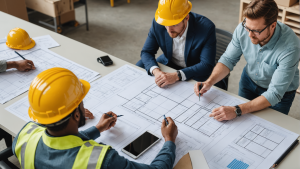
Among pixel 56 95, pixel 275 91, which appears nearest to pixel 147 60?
pixel 275 91

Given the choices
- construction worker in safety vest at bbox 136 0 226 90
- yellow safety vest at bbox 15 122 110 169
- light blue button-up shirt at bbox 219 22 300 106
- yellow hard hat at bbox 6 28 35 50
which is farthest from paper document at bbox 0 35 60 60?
light blue button-up shirt at bbox 219 22 300 106

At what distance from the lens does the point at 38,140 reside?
49.0 inches

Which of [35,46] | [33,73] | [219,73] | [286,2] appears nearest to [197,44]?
[219,73]

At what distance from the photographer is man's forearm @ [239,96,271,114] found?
1.68 metres

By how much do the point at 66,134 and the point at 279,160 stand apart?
1020mm

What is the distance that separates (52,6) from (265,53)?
320 cm

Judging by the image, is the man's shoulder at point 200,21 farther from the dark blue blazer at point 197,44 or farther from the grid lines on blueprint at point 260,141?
the grid lines on blueprint at point 260,141

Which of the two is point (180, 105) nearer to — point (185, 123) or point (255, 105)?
point (185, 123)

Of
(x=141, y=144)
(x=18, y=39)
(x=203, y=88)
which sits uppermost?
(x=18, y=39)

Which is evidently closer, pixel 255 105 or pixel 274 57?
pixel 255 105

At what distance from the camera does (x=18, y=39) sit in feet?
7.80

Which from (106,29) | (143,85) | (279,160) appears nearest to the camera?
(279,160)

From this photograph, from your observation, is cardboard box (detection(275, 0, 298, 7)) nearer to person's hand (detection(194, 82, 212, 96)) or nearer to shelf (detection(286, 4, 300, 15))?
shelf (detection(286, 4, 300, 15))

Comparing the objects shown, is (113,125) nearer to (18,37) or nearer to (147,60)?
(147,60)
